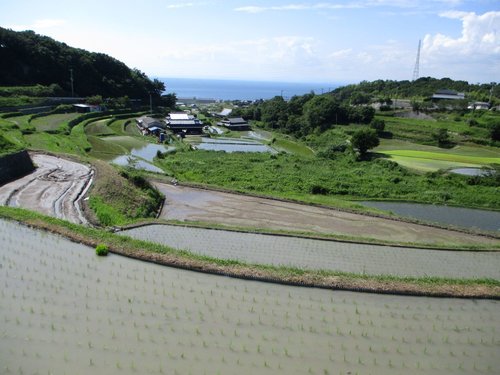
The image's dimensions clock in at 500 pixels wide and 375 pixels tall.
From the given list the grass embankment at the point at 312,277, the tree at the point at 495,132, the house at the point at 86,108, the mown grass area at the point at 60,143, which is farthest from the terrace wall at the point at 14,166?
the tree at the point at 495,132

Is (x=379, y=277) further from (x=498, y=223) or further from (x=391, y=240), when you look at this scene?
(x=498, y=223)

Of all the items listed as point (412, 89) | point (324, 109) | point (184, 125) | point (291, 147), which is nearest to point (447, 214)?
point (291, 147)

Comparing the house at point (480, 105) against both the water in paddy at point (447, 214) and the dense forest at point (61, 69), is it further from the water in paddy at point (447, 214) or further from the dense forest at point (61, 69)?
the dense forest at point (61, 69)

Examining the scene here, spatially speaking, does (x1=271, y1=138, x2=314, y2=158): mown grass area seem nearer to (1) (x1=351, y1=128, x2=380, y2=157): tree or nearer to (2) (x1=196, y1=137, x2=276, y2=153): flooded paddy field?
(2) (x1=196, y1=137, x2=276, y2=153): flooded paddy field

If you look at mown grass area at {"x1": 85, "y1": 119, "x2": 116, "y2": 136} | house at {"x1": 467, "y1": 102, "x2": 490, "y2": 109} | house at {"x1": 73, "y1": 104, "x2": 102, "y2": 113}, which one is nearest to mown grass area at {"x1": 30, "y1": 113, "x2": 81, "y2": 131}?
mown grass area at {"x1": 85, "y1": 119, "x2": 116, "y2": 136}

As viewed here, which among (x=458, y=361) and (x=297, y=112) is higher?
(x=297, y=112)

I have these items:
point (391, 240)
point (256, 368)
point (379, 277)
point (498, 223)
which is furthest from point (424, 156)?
point (256, 368)

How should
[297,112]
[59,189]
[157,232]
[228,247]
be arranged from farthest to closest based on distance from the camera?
[297,112] → [59,189] → [157,232] → [228,247]
